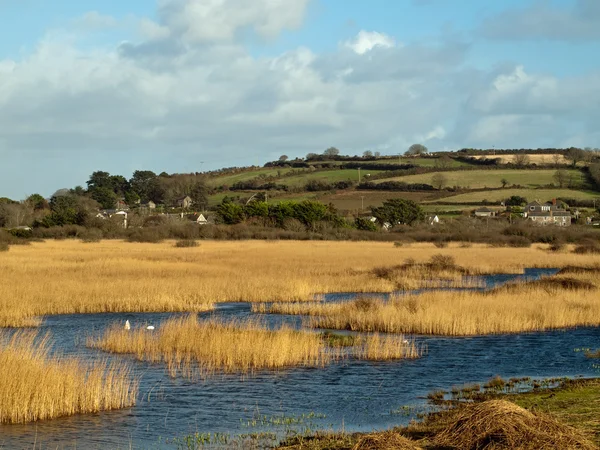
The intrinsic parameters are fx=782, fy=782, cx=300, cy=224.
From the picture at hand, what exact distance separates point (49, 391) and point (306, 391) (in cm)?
627

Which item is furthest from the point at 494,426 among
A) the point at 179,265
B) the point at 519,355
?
the point at 179,265

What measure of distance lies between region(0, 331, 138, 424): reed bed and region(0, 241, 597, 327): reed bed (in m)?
13.3

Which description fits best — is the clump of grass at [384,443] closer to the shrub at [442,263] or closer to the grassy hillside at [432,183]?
the shrub at [442,263]

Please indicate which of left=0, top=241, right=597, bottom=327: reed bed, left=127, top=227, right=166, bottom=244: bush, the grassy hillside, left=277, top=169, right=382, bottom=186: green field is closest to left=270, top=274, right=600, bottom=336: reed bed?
left=0, top=241, right=597, bottom=327: reed bed

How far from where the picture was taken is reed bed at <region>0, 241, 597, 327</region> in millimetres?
35812

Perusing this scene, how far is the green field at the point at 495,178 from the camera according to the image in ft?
497

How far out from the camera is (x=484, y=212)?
127250mm

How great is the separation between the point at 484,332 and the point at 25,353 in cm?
1697

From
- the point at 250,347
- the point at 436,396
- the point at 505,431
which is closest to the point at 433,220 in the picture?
the point at 250,347

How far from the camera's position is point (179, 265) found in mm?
54719

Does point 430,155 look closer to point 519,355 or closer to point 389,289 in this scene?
point 389,289

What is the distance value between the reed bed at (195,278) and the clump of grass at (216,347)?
24.3ft

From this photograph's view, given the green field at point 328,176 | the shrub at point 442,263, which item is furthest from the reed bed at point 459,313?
the green field at point 328,176

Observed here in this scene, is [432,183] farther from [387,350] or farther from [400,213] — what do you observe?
[387,350]
